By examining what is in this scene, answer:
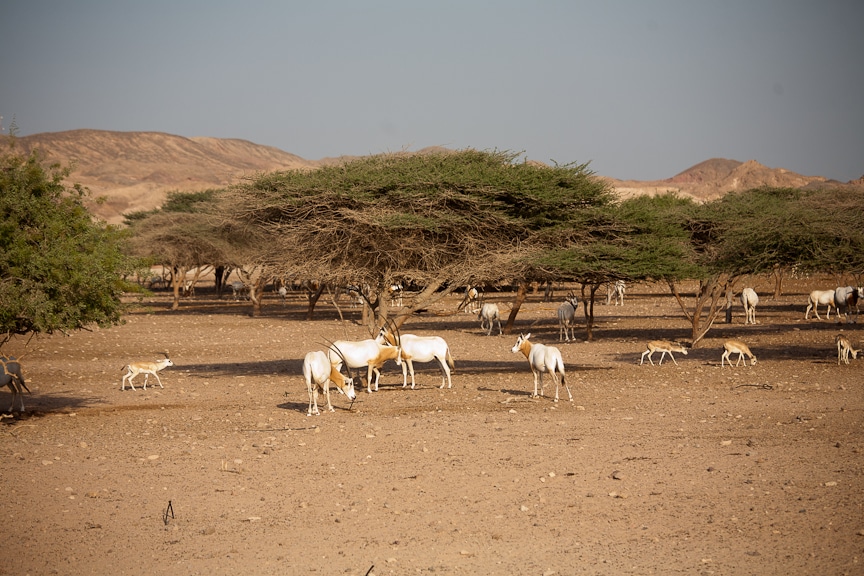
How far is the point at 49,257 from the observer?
13789mm

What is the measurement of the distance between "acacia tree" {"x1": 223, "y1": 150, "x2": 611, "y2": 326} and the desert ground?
2466 mm

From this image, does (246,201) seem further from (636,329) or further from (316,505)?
(636,329)

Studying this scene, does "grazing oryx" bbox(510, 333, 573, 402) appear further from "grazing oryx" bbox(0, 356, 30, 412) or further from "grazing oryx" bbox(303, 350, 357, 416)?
"grazing oryx" bbox(0, 356, 30, 412)

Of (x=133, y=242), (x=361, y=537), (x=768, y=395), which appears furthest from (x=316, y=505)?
(x=133, y=242)

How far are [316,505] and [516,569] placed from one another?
2.86 metres

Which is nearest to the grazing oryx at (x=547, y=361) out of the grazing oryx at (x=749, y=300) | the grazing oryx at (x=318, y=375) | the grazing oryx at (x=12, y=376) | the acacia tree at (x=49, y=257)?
the grazing oryx at (x=318, y=375)

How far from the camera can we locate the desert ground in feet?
27.5

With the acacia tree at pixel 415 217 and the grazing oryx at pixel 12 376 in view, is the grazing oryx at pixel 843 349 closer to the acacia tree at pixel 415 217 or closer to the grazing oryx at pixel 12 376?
the acacia tree at pixel 415 217

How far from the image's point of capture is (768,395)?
1695 centimetres

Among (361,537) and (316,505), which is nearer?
(361,537)

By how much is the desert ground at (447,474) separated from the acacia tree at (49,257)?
1.42m

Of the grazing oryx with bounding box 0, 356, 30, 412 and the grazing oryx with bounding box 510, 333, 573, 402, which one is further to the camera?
the grazing oryx with bounding box 510, 333, 573, 402

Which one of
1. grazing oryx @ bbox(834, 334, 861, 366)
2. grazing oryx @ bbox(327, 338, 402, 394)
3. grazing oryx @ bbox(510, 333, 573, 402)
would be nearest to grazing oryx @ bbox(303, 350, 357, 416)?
grazing oryx @ bbox(327, 338, 402, 394)

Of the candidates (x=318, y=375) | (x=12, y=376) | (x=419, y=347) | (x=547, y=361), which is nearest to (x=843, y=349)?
(x=547, y=361)
